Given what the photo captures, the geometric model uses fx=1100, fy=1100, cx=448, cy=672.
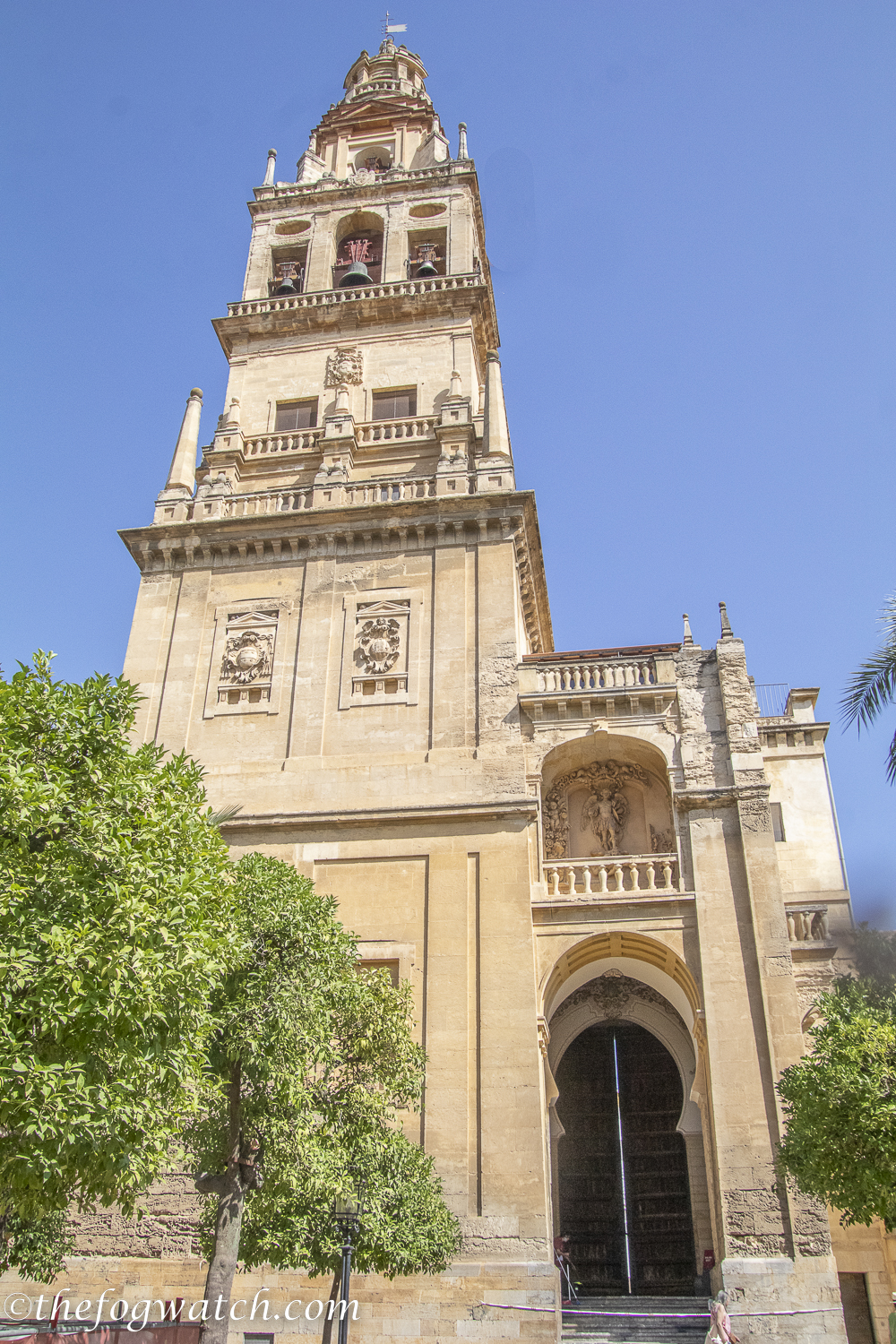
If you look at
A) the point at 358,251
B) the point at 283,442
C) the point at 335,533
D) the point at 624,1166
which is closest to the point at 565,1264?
the point at 624,1166

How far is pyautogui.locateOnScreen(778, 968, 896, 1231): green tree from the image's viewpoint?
1360cm

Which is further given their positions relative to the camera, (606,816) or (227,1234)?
(606,816)

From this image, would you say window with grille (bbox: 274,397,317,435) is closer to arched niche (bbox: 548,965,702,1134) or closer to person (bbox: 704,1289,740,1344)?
arched niche (bbox: 548,965,702,1134)

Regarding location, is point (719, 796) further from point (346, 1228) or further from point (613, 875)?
point (346, 1228)

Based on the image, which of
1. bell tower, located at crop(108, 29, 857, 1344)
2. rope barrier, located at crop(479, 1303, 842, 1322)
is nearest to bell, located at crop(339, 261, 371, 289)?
bell tower, located at crop(108, 29, 857, 1344)

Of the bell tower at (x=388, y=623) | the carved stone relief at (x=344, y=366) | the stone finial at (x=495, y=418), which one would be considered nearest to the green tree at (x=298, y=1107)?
the bell tower at (x=388, y=623)

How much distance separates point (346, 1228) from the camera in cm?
1288

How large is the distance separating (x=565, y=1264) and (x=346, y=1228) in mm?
9172

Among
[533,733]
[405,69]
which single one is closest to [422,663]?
[533,733]

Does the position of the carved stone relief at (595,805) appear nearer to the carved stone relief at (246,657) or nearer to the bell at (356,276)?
the carved stone relief at (246,657)

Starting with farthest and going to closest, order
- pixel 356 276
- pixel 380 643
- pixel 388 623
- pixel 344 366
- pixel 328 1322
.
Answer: pixel 356 276, pixel 344 366, pixel 388 623, pixel 380 643, pixel 328 1322

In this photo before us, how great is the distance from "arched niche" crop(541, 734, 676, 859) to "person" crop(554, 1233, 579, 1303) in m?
7.05

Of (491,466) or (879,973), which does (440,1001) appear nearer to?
(879,973)

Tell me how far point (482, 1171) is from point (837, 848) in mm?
12397
